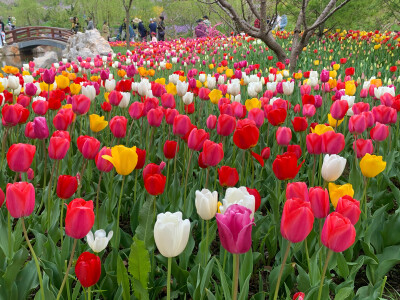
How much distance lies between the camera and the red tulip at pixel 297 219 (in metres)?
1.08

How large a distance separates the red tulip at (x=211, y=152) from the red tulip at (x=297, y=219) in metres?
0.82

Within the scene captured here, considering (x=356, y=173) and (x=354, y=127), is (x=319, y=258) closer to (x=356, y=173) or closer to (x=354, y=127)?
(x=356, y=173)

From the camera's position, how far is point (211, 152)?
1.91 m

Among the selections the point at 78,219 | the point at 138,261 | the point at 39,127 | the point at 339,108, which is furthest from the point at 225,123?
the point at 78,219

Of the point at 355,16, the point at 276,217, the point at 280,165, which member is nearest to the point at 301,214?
the point at 280,165

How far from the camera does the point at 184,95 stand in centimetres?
357

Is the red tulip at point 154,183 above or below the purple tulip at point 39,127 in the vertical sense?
below

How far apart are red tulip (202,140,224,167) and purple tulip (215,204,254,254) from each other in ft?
2.93

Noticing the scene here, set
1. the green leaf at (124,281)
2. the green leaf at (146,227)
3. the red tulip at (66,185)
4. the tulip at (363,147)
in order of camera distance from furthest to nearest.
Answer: the tulip at (363,147) < the green leaf at (146,227) < the red tulip at (66,185) < the green leaf at (124,281)

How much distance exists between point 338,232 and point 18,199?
0.97m

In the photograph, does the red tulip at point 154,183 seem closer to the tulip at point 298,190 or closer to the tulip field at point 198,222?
the tulip field at point 198,222

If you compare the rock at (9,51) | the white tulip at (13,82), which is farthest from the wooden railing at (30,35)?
the white tulip at (13,82)

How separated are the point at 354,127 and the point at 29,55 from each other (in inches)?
1277

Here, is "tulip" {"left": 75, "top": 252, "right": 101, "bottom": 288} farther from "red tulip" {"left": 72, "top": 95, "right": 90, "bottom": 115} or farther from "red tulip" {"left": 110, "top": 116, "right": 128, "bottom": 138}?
"red tulip" {"left": 72, "top": 95, "right": 90, "bottom": 115}
